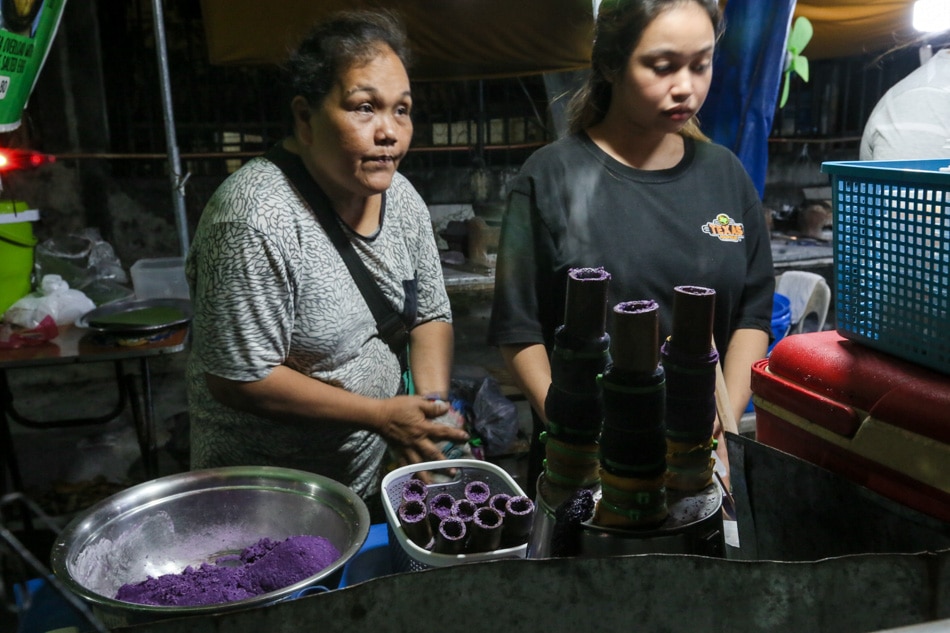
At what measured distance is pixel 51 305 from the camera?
351 centimetres

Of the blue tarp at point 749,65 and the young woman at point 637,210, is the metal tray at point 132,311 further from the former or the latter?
the blue tarp at point 749,65

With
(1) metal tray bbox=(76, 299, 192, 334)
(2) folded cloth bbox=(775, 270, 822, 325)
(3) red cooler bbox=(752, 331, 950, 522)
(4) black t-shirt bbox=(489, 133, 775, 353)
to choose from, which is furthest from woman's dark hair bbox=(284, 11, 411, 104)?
(2) folded cloth bbox=(775, 270, 822, 325)

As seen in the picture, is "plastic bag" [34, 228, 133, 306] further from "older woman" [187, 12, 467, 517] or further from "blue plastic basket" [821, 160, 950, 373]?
"blue plastic basket" [821, 160, 950, 373]

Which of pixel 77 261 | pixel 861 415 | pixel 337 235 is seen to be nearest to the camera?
pixel 861 415

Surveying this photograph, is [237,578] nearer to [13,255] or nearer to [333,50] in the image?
[333,50]

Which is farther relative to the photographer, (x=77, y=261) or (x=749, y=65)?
(x=77, y=261)

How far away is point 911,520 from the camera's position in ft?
3.21

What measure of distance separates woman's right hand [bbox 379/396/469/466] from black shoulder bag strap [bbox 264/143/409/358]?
10.3 inches

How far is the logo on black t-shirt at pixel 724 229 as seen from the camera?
1.87 m

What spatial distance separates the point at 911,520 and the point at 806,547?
0.18m

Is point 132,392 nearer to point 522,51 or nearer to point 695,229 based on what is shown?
point 695,229

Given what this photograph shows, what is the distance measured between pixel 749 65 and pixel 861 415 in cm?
178

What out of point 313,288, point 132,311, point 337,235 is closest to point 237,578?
point 313,288

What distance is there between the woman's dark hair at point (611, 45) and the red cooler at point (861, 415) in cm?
88
